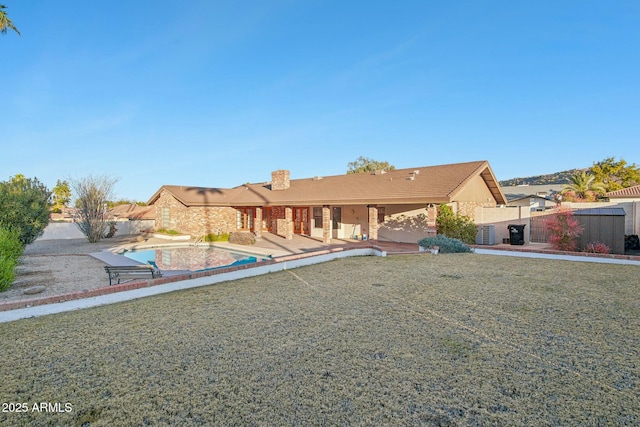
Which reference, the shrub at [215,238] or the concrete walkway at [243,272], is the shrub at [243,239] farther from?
the concrete walkway at [243,272]

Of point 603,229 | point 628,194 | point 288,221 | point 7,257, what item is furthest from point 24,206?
point 628,194

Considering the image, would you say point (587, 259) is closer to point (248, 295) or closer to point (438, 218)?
point (438, 218)

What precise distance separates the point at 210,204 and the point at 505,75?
70.8 ft

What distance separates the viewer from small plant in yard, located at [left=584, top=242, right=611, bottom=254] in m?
13.0

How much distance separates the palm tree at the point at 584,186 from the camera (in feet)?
121

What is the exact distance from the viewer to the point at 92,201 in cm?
2281

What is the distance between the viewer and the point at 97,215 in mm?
23109

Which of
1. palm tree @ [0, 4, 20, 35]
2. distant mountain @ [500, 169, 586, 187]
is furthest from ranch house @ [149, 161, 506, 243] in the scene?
distant mountain @ [500, 169, 586, 187]

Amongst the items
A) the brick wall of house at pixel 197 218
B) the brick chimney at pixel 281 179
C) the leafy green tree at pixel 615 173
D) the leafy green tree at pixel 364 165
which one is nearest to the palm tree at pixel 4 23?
the brick wall of house at pixel 197 218

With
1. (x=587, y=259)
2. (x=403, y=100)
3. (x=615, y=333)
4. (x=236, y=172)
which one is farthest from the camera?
(x=236, y=172)

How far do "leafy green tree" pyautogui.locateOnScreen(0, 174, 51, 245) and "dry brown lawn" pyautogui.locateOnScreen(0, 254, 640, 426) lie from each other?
367 inches

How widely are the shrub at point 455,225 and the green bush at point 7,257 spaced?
52.0 ft

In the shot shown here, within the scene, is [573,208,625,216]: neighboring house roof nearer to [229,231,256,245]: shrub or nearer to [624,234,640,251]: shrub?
[624,234,640,251]: shrub

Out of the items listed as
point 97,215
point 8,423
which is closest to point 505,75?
point 8,423
